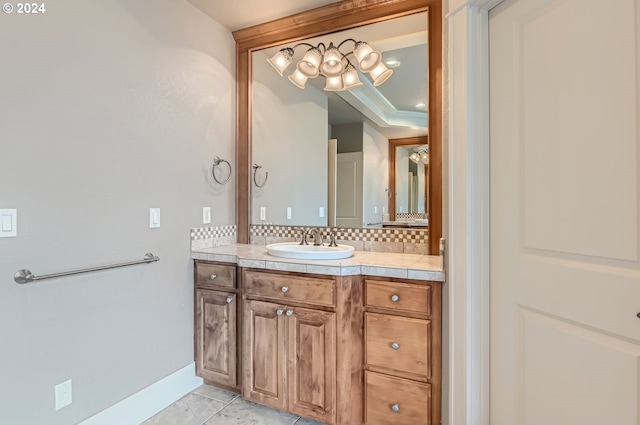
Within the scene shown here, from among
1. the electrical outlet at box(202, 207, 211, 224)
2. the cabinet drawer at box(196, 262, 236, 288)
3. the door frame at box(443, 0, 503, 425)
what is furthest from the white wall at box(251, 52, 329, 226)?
the door frame at box(443, 0, 503, 425)

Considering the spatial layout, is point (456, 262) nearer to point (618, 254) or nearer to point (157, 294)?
point (618, 254)

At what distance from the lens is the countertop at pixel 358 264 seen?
1.55 meters

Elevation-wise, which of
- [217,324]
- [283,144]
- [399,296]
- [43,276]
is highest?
[283,144]

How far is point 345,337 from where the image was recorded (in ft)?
5.32

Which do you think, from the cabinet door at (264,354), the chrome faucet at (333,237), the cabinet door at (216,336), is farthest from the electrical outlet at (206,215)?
the chrome faucet at (333,237)

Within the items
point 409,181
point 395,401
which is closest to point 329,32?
point 409,181

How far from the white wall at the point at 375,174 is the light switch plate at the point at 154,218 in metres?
1.28

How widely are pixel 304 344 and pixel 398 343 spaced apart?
48cm

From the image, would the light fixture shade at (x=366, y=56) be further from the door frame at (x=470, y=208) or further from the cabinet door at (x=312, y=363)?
the cabinet door at (x=312, y=363)

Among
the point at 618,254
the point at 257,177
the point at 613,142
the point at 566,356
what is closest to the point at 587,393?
the point at 566,356

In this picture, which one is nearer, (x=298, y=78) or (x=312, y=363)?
(x=312, y=363)

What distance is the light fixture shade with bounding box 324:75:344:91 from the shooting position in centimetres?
223

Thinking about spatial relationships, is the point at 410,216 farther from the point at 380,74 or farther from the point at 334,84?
the point at 334,84

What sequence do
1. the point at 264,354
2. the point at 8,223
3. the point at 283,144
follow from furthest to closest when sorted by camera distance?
the point at 283,144 → the point at 264,354 → the point at 8,223
